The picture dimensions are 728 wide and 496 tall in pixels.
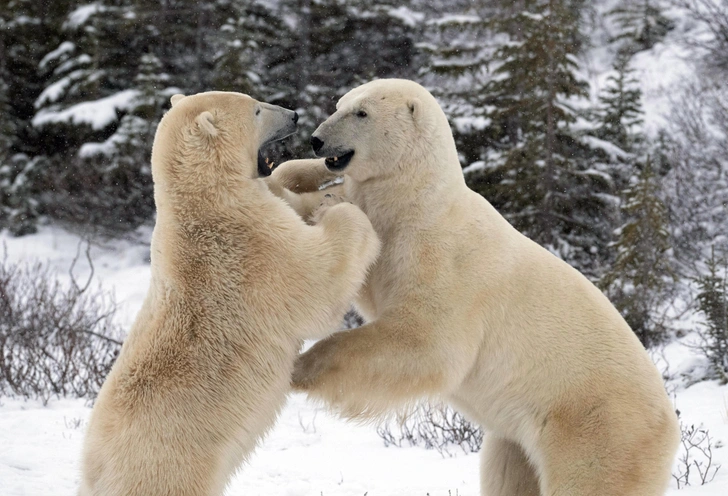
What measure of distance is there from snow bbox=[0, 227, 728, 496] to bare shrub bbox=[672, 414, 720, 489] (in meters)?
0.05

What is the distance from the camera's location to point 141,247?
13.9 metres

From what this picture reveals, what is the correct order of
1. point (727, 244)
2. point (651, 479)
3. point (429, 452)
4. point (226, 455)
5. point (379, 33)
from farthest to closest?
point (379, 33)
point (727, 244)
point (429, 452)
point (651, 479)
point (226, 455)

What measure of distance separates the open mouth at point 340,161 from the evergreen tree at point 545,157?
8278 mm

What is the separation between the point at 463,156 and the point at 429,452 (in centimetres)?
801

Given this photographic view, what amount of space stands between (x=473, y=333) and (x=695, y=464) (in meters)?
2.39

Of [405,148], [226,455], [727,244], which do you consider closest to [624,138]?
[727,244]

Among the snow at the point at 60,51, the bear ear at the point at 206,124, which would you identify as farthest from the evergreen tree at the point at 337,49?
the bear ear at the point at 206,124

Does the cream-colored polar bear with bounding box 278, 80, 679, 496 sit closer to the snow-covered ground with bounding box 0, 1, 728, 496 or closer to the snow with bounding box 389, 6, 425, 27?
the snow-covered ground with bounding box 0, 1, 728, 496

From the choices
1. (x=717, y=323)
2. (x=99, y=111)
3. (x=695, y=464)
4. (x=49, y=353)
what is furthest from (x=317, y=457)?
(x=99, y=111)

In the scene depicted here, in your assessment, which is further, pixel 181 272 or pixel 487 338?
pixel 487 338

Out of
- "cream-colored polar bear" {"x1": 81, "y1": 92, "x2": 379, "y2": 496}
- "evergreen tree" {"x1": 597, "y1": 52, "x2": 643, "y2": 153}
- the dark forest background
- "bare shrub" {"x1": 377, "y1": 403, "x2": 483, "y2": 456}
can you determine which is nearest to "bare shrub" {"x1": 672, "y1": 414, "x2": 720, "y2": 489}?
"bare shrub" {"x1": 377, "y1": 403, "x2": 483, "y2": 456}

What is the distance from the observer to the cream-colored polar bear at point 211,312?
2441mm

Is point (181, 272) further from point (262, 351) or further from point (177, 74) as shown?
point (177, 74)

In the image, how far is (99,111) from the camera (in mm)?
13953
